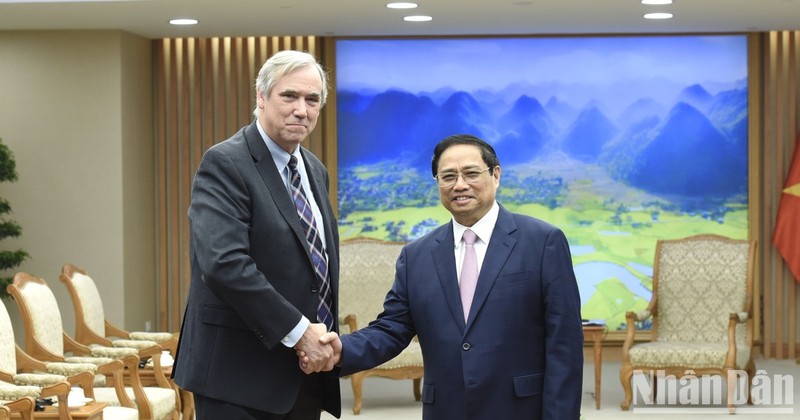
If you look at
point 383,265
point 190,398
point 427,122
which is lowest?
point 190,398

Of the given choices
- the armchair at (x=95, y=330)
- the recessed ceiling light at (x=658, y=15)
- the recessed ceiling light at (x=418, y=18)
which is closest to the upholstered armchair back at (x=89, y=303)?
the armchair at (x=95, y=330)

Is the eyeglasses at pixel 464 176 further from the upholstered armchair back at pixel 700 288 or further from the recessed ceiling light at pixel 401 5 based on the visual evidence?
the upholstered armchair back at pixel 700 288

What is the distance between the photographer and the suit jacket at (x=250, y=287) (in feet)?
10.9

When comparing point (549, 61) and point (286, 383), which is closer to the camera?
point (286, 383)

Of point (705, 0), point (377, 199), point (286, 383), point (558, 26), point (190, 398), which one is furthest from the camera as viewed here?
point (377, 199)

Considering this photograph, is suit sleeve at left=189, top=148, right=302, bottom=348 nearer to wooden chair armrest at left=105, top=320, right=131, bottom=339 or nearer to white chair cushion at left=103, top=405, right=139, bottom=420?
white chair cushion at left=103, top=405, right=139, bottom=420

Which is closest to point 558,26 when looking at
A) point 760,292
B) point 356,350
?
point 760,292

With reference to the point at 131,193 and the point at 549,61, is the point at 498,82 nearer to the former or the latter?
the point at 549,61

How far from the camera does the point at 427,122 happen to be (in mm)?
10859

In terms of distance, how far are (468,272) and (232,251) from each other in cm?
73

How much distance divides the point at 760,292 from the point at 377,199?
3604 millimetres

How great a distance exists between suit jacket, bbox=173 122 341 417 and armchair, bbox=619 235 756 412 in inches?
213

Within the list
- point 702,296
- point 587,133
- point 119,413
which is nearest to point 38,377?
point 119,413

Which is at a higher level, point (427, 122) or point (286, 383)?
point (427, 122)
